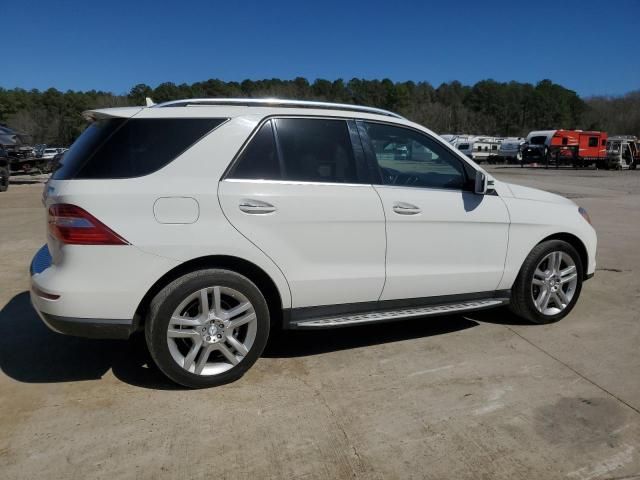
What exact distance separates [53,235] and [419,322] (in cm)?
299

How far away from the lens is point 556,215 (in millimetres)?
4312

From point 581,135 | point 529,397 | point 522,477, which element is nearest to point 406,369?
point 529,397

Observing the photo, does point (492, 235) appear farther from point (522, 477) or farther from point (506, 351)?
point (522, 477)

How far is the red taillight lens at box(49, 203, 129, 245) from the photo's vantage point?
287 cm

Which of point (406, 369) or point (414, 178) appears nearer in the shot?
point (406, 369)

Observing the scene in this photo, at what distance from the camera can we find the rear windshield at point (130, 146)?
301cm

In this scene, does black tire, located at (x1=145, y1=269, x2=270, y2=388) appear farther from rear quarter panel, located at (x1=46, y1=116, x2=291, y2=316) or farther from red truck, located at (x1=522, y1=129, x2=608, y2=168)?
red truck, located at (x1=522, y1=129, x2=608, y2=168)

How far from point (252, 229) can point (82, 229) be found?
964 millimetres

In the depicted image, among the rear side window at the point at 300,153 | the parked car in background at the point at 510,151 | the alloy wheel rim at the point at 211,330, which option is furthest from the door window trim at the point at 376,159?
the parked car in background at the point at 510,151

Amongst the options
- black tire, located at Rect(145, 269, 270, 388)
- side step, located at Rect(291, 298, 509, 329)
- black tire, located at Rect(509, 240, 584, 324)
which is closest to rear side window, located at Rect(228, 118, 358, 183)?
black tire, located at Rect(145, 269, 270, 388)

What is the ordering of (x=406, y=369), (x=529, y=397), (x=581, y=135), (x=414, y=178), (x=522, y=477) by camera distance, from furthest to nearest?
(x=581, y=135) → (x=414, y=178) → (x=406, y=369) → (x=529, y=397) → (x=522, y=477)

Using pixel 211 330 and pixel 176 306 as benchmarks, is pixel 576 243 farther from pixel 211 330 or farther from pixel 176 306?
pixel 176 306

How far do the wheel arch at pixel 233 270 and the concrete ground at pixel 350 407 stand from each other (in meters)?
0.47

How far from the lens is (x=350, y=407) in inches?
120
